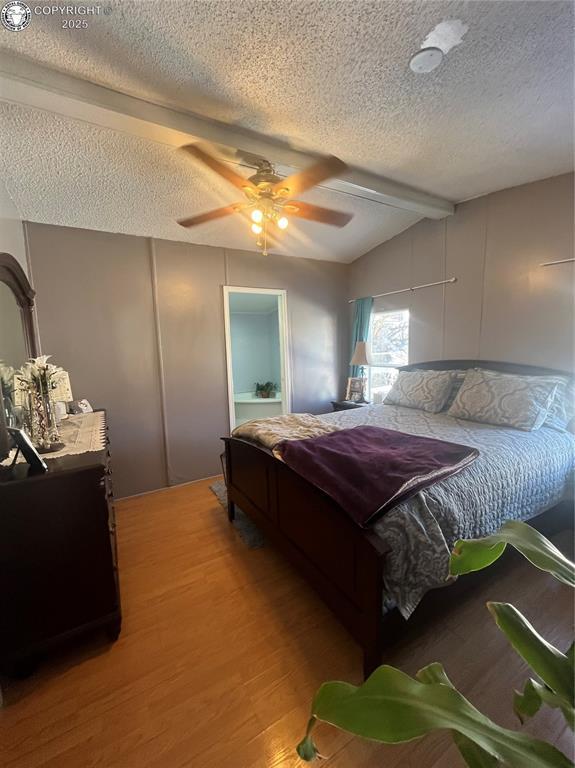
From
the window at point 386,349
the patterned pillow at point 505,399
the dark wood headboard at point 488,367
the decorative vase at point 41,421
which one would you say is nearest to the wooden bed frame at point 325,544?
the decorative vase at point 41,421

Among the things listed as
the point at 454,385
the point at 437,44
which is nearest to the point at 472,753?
the point at 437,44

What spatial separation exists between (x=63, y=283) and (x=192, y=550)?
2.47 meters

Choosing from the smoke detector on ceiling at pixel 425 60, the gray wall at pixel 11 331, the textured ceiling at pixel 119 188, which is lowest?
the gray wall at pixel 11 331

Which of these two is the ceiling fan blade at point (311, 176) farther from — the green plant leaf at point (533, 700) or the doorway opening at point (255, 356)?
the doorway opening at point (255, 356)

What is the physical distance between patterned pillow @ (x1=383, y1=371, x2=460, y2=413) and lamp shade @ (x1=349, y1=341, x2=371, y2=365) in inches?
20.5

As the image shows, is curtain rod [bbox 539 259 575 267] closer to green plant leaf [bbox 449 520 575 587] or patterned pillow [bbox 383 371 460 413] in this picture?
patterned pillow [bbox 383 371 460 413]

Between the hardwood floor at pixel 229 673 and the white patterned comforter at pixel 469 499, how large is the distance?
44cm

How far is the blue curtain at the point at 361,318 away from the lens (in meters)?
4.03

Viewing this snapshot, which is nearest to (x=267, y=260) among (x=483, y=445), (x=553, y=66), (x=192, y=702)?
(x=553, y=66)

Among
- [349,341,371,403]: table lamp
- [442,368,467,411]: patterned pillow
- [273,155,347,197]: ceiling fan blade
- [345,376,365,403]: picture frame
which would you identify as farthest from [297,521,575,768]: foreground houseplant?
[345,376,365,403]: picture frame

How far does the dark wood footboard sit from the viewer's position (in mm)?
1294

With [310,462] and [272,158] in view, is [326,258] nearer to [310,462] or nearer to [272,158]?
[272,158]

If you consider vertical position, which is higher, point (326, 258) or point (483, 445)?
point (326, 258)

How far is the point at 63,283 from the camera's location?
278 centimetres
